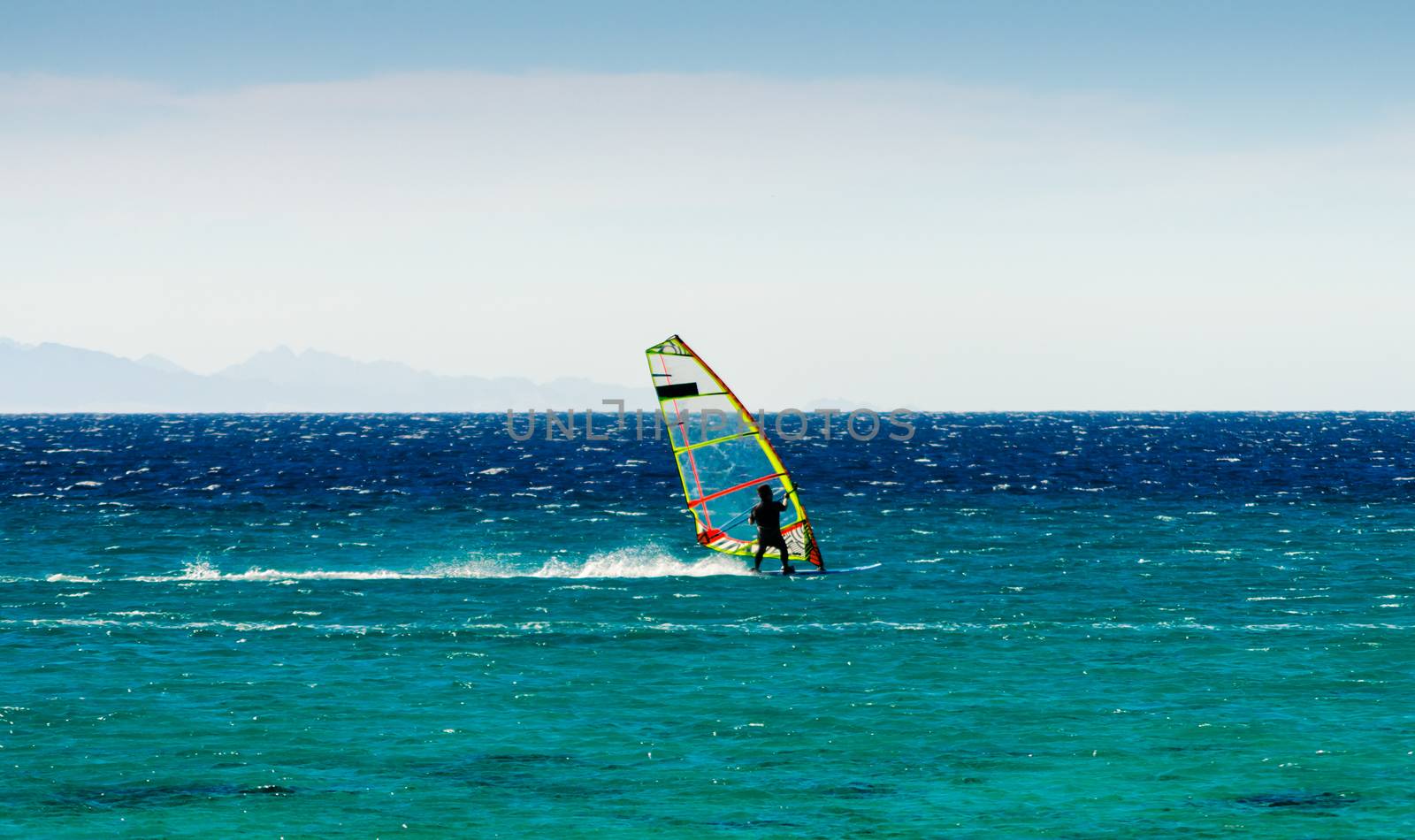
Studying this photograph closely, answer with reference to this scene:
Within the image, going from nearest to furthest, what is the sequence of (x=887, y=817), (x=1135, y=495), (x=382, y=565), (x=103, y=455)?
1. (x=887, y=817)
2. (x=382, y=565)
3. (x=1135, y=495)
4. (x=103, y=455)

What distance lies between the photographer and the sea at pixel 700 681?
60.6 ft

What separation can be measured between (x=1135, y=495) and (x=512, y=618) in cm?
4804

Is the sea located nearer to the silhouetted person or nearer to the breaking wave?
the breaking wave

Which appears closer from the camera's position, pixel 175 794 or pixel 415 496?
pixel 175 794

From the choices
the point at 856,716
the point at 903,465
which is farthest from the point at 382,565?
the point at 903,465

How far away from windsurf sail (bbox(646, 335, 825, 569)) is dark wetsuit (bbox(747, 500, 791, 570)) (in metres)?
0.64

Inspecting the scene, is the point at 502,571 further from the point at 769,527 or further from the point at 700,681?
the point at 700,681

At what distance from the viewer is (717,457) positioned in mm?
39812

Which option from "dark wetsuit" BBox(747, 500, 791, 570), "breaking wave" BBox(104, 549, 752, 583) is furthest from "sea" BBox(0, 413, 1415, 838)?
"dark wetsuit" BBox(747, 500, 791, 570)

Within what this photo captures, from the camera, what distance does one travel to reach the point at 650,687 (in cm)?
2533

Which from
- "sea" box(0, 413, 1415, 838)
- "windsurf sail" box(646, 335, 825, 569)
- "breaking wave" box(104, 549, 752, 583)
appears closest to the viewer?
"sea" box(0, 413, 1415, 838)

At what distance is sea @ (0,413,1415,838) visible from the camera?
18.5m

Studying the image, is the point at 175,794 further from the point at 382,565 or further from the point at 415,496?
the point at 415,496

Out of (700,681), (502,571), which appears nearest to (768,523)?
(502,571)
